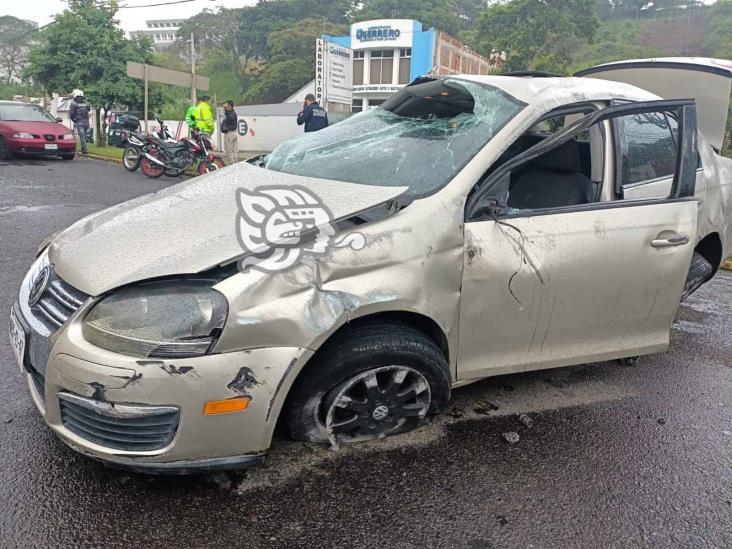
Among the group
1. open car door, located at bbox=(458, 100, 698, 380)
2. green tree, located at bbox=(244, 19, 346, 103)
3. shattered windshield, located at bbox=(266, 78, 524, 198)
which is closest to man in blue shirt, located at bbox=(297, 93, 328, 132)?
shattered windshield, located at bbox=(266, 78, 524, 198)

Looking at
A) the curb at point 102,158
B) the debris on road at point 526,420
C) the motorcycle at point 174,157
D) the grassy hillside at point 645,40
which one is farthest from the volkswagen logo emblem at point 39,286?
the grassy hillside at point 645,40

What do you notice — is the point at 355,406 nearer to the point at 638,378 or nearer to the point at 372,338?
the point at 372,338

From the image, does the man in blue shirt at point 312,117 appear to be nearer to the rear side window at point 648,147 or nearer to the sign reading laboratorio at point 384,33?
the rear side window at point 648,147

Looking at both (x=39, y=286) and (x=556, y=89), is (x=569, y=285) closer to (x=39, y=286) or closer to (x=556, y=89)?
(x=556, y=89)

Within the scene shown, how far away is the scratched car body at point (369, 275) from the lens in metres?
1.98

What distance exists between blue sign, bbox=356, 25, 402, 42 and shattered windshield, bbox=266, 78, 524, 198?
1461 inches

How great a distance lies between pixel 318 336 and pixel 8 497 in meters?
1.32

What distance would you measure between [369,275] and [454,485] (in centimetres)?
95

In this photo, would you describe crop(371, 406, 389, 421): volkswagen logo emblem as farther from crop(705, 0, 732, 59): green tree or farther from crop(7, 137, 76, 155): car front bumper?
crop(705, 0, 732, 59): green tree

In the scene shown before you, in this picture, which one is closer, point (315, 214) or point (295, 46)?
point (315, 214)

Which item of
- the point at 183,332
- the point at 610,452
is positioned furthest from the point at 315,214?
the point at 610,452

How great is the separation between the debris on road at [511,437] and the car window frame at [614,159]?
1050mm

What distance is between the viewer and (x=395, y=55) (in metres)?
38.3

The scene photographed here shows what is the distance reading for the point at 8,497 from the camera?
6.93ft
